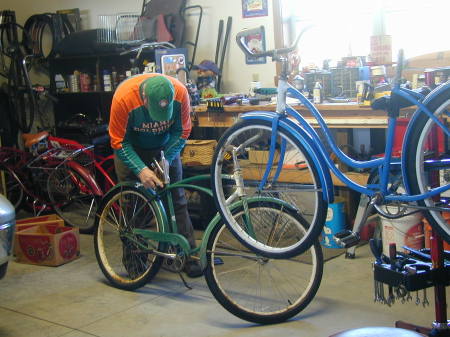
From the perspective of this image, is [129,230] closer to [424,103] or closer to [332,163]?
[332,163]

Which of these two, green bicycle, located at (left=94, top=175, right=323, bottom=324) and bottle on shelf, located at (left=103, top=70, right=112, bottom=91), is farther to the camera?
bottle on shelf, located at (left=103, top=70, right=112, bottom=91)

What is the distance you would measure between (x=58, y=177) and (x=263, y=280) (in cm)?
232

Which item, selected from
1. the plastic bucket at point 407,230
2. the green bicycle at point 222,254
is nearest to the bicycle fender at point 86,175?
the green bicycle at point 222,254

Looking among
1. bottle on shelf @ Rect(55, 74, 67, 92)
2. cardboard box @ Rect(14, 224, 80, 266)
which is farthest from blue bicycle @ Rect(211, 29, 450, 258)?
bottle on shelf @ Rect(55, 74, 67, 92)

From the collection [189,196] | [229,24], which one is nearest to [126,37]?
[229,24]

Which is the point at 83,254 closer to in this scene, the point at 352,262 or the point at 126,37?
the point at 352,262

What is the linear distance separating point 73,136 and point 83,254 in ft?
6.58

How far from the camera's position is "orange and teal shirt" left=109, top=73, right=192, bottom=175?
12.2 ft

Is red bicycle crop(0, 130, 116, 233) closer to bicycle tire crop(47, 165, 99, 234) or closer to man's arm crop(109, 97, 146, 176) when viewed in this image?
bicycle tire crop(47, 165, 99, 234)

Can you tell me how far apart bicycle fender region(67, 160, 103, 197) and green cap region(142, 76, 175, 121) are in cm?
172

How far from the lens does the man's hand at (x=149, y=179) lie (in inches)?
144

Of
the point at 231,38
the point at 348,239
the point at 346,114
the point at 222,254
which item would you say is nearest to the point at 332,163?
the point at 348,239

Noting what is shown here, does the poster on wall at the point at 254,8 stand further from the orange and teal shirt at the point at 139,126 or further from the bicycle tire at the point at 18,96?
the bicycle tire at the point at 18,96

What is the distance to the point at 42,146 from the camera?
5.69 metres
